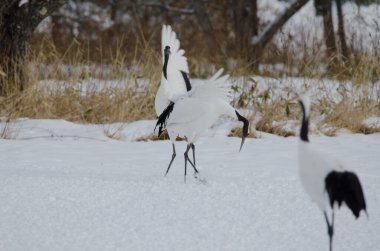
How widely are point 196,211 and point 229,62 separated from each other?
609cm

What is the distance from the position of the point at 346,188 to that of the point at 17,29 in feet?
18.2

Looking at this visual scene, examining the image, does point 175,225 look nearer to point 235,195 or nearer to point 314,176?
point 235,195

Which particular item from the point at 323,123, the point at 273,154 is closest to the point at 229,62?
the point at 323,123

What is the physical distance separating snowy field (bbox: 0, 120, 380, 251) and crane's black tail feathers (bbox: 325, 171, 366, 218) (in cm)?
61

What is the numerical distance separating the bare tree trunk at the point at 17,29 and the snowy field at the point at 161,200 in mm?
1459

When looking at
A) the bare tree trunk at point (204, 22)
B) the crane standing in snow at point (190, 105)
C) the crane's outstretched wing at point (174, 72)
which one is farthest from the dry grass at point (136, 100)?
the bare tree trunk at point (204, 22)

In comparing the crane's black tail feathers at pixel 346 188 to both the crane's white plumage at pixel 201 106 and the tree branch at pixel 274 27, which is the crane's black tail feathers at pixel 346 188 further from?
the tree branch at pixel 274 27

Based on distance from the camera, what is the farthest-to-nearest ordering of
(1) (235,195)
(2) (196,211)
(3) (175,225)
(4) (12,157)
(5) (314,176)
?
(4) (12,157)
(1) (235,195)
(2) (196,211)
(3) (175,225)
(5) (314,176)

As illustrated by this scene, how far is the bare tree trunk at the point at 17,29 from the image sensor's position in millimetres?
7848

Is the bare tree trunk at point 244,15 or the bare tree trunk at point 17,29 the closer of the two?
the bare tree trunk at point 17,29

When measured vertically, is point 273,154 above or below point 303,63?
below

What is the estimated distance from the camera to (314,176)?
3.30 meters

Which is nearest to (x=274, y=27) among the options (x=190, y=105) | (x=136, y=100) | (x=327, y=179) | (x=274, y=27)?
(x=274, y=27)

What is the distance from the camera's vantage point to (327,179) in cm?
327
